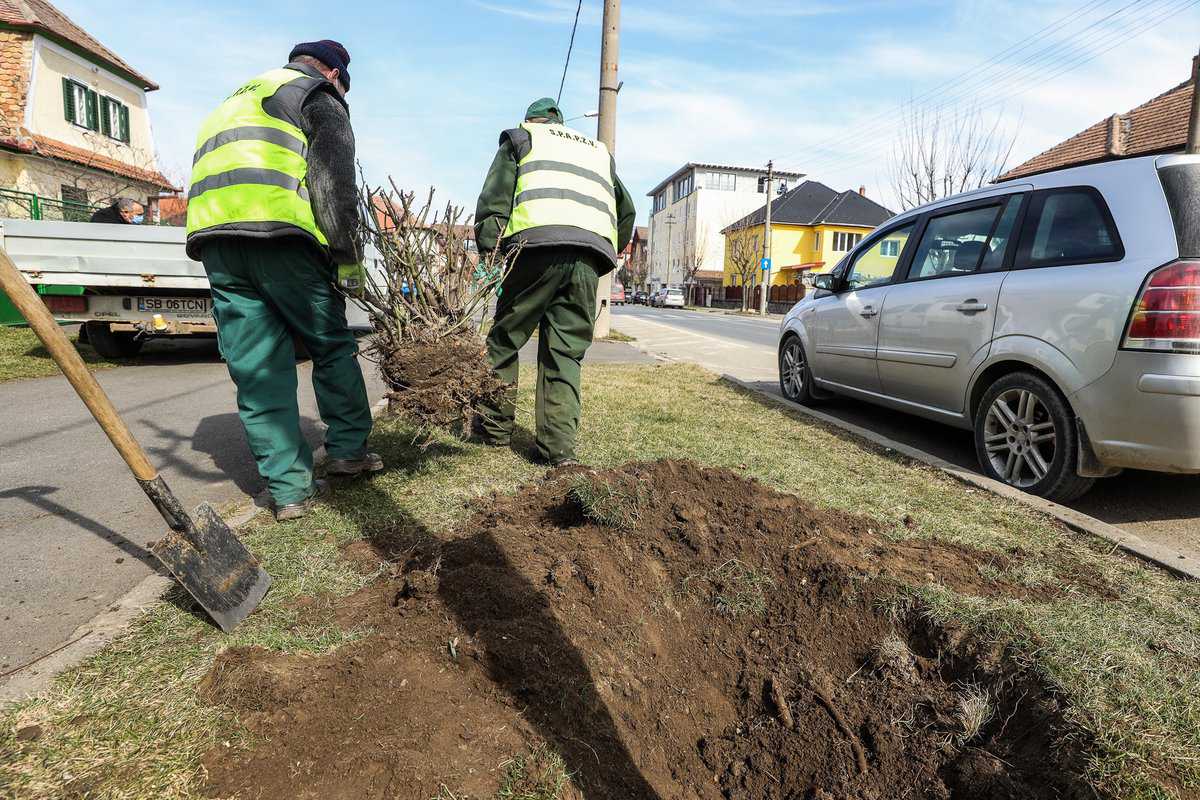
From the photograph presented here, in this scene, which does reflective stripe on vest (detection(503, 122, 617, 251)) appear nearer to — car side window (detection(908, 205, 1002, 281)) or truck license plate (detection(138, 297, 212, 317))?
car side window (detection(908, 205, 1002, 281))

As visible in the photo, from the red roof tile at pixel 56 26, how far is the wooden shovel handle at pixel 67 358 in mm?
24429

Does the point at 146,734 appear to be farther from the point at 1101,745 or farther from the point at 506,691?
the point at 1101,745

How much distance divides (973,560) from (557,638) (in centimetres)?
187

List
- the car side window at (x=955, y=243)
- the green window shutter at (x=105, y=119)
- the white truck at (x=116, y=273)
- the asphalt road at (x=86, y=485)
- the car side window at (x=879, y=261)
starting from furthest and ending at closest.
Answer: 1. the green window shutter at (x=105, y=119)
2. the white truck at (x=116, y=273)
3. the car side window at (x=879, y=261)
4. the car side window at (x=955, y=243)
5. the asphalt road at (x=86, y=485)

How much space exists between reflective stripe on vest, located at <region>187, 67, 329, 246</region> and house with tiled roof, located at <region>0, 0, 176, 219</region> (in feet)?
54.6

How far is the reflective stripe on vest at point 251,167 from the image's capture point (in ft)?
9.93

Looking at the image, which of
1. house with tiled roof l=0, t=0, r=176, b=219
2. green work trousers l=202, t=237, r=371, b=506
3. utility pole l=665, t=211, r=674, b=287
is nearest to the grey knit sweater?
green work trousers l=202, t=237, r=371, b=506

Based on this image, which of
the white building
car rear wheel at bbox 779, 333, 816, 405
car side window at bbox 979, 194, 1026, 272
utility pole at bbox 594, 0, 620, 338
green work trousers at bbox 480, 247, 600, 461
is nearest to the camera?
green work trousers at bbox 480, 247, 600, 461

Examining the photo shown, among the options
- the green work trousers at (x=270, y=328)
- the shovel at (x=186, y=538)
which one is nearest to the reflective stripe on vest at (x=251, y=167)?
the green work trousers at (x=270, y=328)

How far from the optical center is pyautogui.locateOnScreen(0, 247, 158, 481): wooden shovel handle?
1868 millimetres

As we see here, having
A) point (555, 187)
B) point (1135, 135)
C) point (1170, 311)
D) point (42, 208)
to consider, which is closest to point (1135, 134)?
point (1135, 135)

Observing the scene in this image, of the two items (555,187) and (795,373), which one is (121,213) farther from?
(795,373)

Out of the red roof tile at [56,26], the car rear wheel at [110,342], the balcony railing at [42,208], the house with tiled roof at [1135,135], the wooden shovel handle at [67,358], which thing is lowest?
the car rear wheel at [110,342]

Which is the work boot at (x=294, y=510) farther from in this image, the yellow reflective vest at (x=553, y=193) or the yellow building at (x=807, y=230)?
the yellow building at (x=807, y=230)
